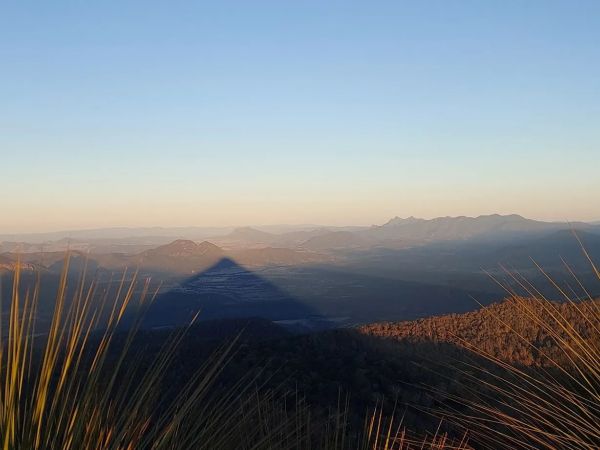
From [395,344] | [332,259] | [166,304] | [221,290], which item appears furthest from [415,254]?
[395,344]

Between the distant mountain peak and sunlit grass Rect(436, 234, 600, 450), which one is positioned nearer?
sunlit grass Rect(436, 234, 600, 450)

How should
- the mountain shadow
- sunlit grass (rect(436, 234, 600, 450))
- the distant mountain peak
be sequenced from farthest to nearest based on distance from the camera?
the distant mountain peak
the mountain shadow
sunlit grass (rect(436, 234, 600, 450))

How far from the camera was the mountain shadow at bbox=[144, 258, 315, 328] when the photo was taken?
85750 mm

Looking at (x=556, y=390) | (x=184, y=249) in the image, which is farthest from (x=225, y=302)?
(x=556, y=390)

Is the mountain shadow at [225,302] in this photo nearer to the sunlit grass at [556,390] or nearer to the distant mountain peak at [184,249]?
the distant mountain peak at [184,249]

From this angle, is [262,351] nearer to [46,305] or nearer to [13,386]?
[13,386]

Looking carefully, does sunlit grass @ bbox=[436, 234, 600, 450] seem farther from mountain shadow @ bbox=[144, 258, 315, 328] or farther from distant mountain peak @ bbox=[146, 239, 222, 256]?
distant mountain peak @ bbox=[146, 239, 222, 256]

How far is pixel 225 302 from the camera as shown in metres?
98.4

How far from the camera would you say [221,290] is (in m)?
112

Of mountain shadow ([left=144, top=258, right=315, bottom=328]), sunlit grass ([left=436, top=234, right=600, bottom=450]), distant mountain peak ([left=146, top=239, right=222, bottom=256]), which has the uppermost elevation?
sunlit grass ([left=436, top=234, right=600, bottom=450])

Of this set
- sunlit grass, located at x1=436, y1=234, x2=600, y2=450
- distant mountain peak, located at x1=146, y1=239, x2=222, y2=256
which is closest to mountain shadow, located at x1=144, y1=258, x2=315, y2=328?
distant mountain peak, located at x1=146, y1=239, x2=222, y2=256

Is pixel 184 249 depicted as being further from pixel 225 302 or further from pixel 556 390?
pixel 556 390

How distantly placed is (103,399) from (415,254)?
7697 inches

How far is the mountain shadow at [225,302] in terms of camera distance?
85750 mm
